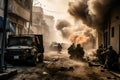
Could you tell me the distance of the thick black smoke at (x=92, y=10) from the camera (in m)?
23.1

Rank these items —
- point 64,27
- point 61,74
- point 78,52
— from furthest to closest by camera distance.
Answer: point 64,27 < point 78,52 < point 61,74

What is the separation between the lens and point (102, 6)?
938 inches

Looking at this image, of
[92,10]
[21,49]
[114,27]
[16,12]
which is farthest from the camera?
[16,12]


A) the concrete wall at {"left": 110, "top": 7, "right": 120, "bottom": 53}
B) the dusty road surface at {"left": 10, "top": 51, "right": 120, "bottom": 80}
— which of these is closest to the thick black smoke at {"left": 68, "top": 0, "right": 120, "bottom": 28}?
the concrete wall at {"left": 110, "top": 7, "right": 120, "bottom": 53}

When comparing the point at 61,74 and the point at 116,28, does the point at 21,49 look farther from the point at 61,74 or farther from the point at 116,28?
the point at 116,28

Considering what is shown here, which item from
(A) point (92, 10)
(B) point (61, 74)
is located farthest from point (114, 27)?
(B) point (61, 74)

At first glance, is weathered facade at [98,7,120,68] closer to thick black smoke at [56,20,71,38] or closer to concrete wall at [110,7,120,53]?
concrete wall at [110,7,120,53]

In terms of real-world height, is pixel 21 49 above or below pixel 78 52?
above

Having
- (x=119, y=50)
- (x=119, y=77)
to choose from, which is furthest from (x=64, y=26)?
(x=119, y=77)

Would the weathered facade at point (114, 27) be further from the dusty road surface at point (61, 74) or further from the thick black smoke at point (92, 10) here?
the dusty road surface at point (61, 74)

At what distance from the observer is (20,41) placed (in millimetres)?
20672

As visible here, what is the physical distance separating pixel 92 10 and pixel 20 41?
28.1 ft

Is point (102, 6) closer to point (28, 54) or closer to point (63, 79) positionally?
point (28, 54)

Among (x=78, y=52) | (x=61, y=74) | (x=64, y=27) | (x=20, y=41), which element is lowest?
(x=61, y=74)
